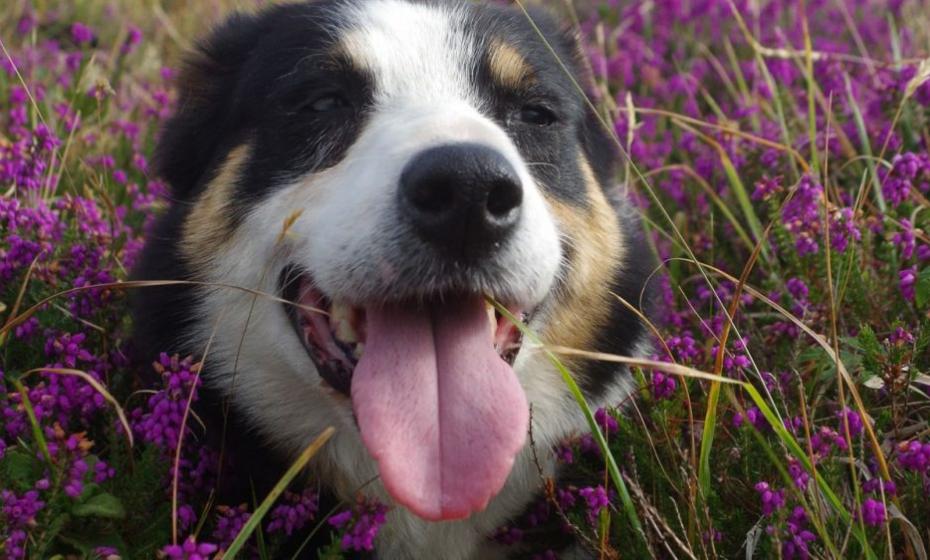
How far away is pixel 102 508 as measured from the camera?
2.31 metres

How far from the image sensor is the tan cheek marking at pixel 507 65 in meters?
3.04

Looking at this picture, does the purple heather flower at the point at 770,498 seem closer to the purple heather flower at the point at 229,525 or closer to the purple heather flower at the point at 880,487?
the purple heather flower at the point at 880,487

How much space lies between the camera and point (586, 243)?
3105 millimetres

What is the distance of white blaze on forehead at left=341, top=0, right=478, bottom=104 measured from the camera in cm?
293

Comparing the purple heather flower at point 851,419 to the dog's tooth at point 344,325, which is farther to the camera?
the dog's tooth at point 344,325

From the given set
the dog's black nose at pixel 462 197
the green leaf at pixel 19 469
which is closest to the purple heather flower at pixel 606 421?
the dog's black nose at pixel 462 197

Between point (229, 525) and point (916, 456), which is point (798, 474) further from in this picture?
point (229, 525)

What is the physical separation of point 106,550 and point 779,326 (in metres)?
2.06

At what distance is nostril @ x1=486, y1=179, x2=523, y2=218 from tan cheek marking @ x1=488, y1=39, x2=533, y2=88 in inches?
27.5

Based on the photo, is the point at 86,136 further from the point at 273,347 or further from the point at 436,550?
the point at 436,550

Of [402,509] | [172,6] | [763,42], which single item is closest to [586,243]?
[402,509]

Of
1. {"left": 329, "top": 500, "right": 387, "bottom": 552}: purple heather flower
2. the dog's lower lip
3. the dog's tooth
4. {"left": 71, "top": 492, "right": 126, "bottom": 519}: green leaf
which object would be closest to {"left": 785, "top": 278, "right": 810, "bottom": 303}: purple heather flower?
the dog's lower lip

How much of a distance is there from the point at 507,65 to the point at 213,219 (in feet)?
3.23

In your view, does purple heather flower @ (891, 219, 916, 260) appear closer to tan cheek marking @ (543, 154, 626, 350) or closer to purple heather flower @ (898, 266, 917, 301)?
purple heather flower @ (898, 266, 917, 301)
